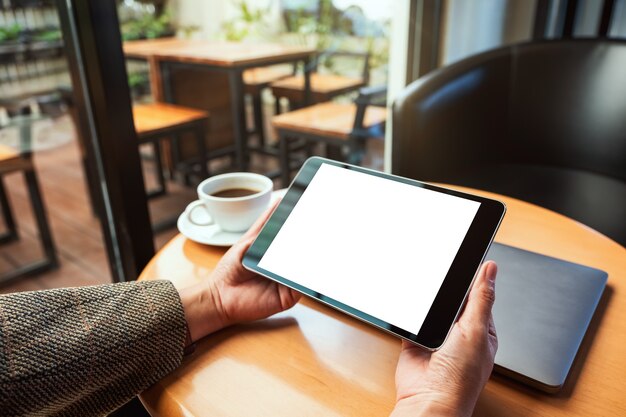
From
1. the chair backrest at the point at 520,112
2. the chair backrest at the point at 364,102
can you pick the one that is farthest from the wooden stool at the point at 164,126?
the chair backrest at the point at 520,112

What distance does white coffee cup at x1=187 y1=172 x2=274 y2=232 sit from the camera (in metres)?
Result: 0.70

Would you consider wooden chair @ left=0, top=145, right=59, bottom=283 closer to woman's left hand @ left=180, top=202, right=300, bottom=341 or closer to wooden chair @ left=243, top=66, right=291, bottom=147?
wooden chair @ left=243, top=66, right=291, bottom=147

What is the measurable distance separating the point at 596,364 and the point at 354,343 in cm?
25

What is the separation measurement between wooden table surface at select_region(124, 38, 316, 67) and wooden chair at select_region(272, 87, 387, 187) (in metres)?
0.25

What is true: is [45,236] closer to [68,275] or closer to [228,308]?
[68,275]

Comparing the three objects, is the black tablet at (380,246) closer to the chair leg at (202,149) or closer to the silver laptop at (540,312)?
the silver laptop at (540,312)

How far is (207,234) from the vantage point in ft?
2.44

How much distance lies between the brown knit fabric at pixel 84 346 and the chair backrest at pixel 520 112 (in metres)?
0.78

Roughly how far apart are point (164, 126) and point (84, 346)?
5.39 ft

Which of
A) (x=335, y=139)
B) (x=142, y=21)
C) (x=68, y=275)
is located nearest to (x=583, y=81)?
(x=335, y=139)

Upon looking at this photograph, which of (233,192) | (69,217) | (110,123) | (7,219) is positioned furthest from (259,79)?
(233,192)

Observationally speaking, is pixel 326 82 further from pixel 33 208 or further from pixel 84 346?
pixel 84 346

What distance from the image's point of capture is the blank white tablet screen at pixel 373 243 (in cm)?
47

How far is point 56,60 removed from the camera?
4.93ft
